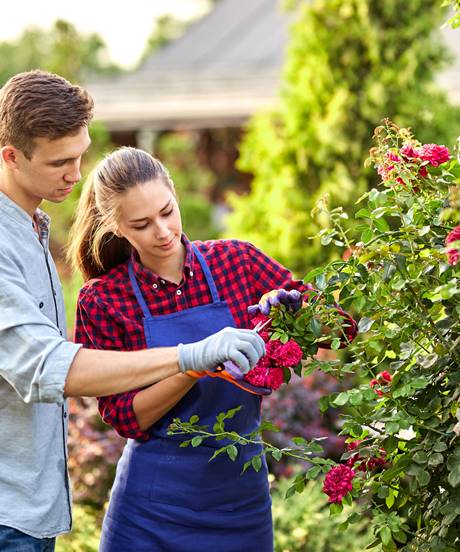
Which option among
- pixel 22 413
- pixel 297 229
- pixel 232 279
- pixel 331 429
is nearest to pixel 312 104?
pixel 297 229

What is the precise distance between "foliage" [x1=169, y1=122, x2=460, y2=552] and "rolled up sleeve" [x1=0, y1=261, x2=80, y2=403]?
396 mm

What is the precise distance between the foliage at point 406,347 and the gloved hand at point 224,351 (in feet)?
0.69

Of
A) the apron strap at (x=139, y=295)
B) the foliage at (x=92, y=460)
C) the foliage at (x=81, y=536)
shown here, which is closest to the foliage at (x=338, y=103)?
the foliage at (x=92, y=460)

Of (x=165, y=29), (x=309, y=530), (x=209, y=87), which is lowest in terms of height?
(x=309, y=530)

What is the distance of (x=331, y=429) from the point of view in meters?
5.51

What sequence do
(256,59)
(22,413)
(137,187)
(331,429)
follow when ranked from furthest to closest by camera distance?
1. (256,59)
2. (331,429)
3. (137,187)
4. (22,413)

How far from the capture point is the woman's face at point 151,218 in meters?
2.37

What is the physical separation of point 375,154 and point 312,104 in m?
4.28

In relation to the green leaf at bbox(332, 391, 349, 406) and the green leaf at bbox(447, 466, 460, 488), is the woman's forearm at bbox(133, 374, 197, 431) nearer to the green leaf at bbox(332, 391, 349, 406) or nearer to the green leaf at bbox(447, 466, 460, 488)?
the green leaf at bbox(332, 391, 349, 406)

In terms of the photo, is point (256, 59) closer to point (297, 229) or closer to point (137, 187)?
point (297, 229)

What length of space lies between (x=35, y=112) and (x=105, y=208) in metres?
0.39

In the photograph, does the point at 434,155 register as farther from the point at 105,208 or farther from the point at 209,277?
the point at 105,208

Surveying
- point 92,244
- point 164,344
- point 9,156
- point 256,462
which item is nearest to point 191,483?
point 256,462

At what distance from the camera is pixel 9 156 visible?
7.13 feet
